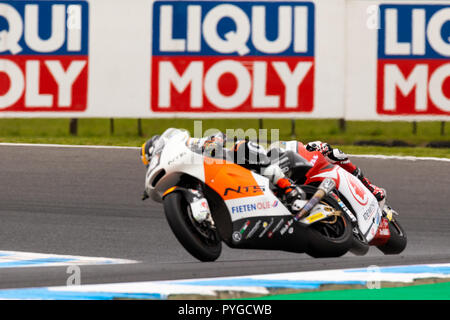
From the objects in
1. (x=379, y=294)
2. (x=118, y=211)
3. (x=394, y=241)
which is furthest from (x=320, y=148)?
(x=118, y=211)

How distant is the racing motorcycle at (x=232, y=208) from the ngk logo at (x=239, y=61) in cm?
455

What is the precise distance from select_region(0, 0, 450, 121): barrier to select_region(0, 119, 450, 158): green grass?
0.19 meters

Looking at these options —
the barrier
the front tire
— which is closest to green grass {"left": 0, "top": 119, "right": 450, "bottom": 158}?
the barrier

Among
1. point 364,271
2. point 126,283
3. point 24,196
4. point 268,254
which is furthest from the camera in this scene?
point 24,196

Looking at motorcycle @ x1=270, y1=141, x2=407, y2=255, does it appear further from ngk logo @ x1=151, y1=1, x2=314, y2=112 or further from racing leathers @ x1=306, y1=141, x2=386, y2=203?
ngk logo @ x1=151, y1=1, x2=314, y2=112

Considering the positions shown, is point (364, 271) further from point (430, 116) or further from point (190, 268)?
point (430, 116)

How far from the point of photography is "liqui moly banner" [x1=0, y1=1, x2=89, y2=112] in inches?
429

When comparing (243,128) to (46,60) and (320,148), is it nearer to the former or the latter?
(46,60)

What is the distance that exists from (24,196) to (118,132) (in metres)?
2.59

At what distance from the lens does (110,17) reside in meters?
11.1

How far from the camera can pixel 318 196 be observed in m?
6.14

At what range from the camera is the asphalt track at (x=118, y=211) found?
730 cm

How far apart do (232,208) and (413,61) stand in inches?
228
